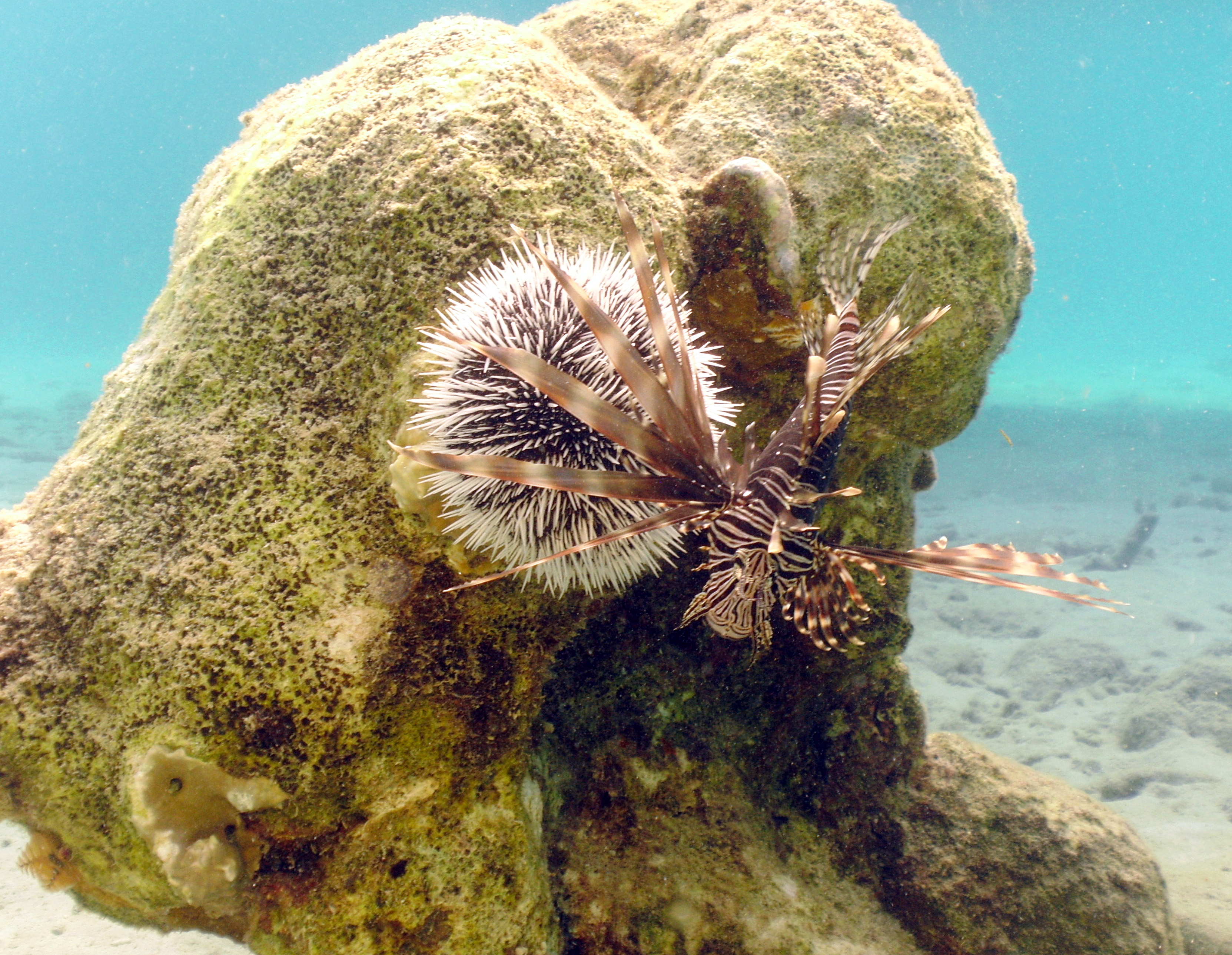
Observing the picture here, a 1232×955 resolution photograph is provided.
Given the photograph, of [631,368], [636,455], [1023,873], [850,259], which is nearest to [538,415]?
[636,455]

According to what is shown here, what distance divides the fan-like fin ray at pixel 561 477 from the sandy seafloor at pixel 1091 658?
3395 mm

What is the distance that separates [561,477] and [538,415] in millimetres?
528

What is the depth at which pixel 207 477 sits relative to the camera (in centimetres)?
225

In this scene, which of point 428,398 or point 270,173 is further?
point 270,173

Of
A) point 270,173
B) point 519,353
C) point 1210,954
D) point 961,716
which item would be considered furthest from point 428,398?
point 961,716

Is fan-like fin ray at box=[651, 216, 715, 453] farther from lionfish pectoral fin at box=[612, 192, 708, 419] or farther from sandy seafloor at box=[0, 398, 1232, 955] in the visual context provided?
sandy seafloor at box=[0, 398, 1232, 955]

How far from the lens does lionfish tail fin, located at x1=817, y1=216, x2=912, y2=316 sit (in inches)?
113

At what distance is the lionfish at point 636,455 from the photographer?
1.41m

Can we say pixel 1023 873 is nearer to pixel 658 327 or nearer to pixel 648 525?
pixel 648 525

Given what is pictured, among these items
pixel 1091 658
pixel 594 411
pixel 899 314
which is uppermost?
pixel 1091 658

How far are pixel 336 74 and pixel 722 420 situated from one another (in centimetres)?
250

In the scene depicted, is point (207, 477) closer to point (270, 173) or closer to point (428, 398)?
point (428, 398)

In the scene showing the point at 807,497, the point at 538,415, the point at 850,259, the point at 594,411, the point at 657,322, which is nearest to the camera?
the point at 594,411

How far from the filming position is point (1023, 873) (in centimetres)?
330
